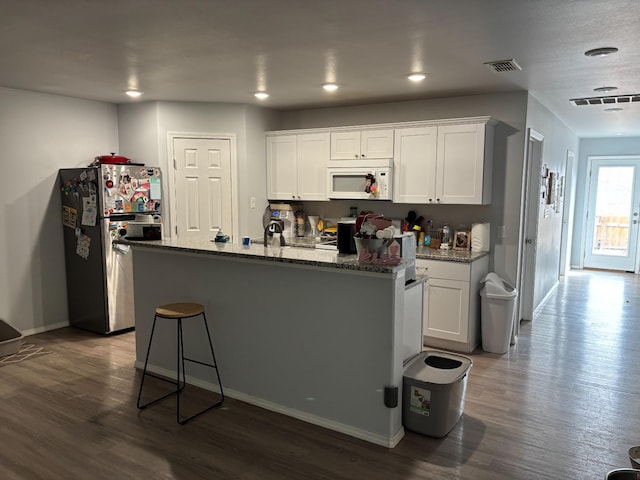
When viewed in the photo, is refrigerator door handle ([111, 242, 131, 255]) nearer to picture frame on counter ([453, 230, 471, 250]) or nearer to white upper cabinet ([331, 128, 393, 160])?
white upper cabinet ([331, 128, 393, 160])

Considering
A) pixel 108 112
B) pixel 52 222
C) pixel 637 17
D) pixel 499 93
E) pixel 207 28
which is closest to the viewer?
pixel 637 17

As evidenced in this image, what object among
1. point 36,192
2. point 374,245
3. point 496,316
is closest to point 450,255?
point 496,316

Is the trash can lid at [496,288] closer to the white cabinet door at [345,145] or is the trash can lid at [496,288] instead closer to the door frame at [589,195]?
the white cabinet door at [345,145]

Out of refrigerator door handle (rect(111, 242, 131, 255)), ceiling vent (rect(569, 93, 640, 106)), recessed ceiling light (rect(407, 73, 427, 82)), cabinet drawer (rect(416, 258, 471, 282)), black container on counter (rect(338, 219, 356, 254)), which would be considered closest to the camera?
black container on counter (rect(338, 219, 356, 254))

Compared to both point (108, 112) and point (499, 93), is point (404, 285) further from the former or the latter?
point (108, 112)

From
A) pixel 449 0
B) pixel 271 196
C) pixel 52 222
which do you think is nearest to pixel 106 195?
pixel 52 222

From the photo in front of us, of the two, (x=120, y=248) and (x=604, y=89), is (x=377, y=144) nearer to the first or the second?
(x=604, y=89)

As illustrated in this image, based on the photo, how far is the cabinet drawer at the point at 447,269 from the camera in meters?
4.27

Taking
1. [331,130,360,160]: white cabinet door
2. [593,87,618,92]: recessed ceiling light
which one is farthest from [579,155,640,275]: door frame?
[331,130,360,160]: white cabinet door

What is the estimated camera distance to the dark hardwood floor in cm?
256

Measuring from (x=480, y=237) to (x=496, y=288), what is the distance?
21.4 inches

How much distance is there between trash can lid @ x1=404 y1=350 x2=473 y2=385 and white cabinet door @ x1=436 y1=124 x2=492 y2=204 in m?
1.86

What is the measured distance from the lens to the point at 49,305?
16.5ft

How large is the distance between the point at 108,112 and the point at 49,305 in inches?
87.7
